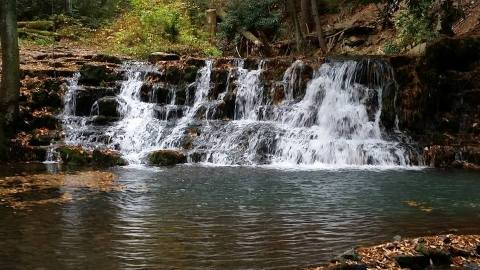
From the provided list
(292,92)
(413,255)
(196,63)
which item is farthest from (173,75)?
(413,255)

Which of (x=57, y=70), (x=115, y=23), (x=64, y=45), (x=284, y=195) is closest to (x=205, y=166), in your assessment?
(x=284, y=195)

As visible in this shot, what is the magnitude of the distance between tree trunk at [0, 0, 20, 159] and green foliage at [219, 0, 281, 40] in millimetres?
12478

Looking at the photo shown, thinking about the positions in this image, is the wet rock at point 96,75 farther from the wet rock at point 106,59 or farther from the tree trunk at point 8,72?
the tree trunk at point 8,72

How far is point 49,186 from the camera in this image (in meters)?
10.1

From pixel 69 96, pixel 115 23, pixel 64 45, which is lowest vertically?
pixel 69 96

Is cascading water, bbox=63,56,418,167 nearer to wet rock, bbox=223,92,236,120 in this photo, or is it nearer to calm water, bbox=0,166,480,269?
wet rock, bbox=223,92,236,120

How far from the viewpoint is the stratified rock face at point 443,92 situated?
15.6 meters

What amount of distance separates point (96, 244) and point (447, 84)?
518 inches

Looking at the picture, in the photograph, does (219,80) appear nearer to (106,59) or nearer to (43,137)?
(106,59)

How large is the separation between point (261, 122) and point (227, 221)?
9803 millimetres

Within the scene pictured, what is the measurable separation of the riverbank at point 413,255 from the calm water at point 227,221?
0.98ft

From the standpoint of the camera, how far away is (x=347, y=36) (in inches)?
921

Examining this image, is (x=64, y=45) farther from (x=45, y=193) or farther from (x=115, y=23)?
(x=45, y=193)

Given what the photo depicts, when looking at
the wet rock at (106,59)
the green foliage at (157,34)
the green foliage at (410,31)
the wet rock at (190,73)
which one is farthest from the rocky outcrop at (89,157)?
the green foliage at (410,31)
